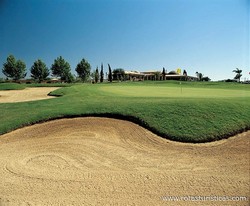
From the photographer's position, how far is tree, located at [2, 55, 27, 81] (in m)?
53.6

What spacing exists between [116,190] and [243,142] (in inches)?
193

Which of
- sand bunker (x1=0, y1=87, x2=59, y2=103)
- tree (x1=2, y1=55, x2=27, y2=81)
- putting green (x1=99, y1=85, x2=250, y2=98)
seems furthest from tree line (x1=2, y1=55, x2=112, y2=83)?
putting green (x1=99, y1=85, x2=250, y2=98)

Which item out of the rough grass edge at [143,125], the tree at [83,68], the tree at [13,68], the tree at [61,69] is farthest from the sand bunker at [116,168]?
the tree at [83,68]

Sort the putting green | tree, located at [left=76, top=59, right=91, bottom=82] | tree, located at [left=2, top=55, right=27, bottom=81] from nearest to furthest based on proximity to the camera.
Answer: the putting green, tree, located at [left=2, top=55, right=27, bottom=81], tree, located at [left=76, top=59, right=91, bottom=82]

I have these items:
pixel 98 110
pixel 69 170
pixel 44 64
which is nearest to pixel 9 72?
pixel 44 64

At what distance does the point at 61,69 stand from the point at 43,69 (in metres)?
6.30

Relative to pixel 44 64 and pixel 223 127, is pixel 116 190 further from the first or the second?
pixel 44 64

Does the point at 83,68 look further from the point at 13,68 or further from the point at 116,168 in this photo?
the point at 116,168

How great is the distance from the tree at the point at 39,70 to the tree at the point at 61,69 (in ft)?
12.7

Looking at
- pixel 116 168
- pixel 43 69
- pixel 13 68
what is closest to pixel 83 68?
pixel 43 69

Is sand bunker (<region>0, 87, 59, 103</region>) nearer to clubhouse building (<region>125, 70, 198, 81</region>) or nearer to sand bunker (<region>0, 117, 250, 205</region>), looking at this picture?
sand bunker (<region>0, 117, 250, 205</region>)

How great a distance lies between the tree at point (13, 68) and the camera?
53562 millimetres

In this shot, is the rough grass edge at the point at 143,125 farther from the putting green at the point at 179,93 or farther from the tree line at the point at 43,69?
the tree line at the point at 43,69

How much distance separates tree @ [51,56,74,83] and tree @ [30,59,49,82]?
12.7 ft
